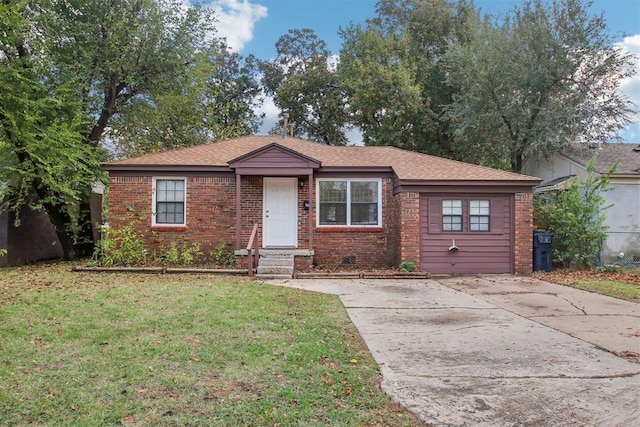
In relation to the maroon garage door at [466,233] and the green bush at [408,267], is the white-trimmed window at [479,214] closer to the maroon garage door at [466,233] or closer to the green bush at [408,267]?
the maroon garage door at [466,233]

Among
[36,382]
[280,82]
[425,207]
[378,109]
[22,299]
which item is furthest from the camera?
[280,82]

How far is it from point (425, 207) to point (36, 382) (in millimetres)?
9624

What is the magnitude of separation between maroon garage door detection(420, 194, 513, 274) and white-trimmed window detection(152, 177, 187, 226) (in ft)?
22.3

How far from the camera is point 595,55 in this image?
1612 cm

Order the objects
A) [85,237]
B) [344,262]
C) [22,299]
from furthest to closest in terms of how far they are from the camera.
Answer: [85,237] → [344,262] → [22,299]

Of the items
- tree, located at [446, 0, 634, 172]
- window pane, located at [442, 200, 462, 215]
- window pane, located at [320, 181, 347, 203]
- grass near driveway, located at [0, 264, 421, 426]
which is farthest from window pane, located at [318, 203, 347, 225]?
tree, located at [446, 0, 634, 172]

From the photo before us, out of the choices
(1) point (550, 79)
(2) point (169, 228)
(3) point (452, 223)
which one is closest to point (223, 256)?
(2) point (169, 228)

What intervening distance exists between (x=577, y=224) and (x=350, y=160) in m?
6.59

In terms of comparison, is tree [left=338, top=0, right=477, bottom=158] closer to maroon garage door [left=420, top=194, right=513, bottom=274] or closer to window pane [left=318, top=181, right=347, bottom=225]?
window pane [left=318, top=181, right=347, bottom=225]

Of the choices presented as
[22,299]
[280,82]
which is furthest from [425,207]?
[280,82]

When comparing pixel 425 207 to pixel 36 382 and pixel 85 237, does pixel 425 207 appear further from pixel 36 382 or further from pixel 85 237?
pixel 85 237

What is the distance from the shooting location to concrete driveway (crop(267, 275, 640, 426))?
10.8ft

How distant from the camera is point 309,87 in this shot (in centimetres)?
2720

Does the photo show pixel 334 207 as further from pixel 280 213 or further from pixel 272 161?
pixel 272 161
